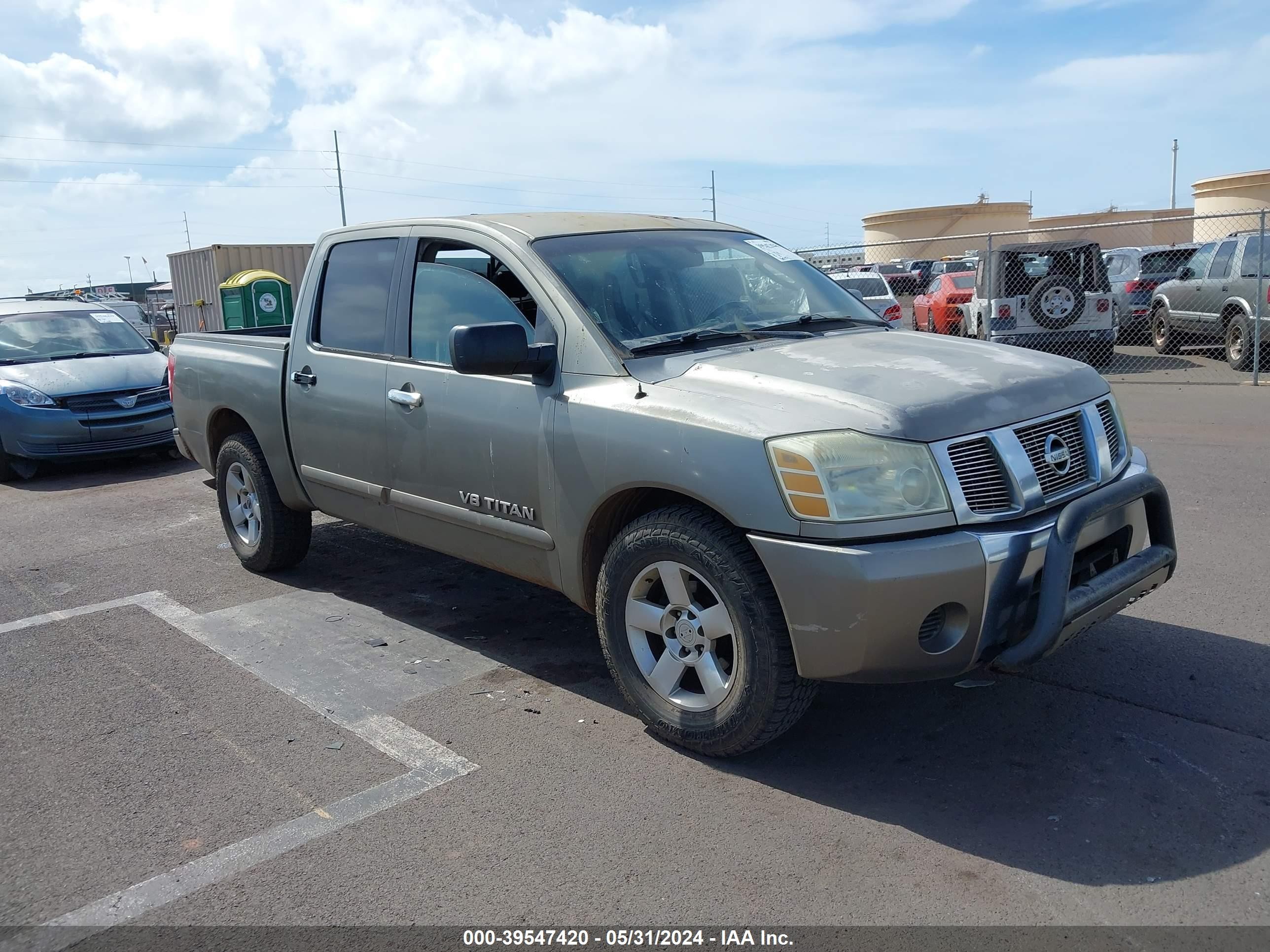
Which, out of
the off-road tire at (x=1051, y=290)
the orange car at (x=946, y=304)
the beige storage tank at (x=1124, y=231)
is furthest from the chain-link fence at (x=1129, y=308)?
the beige storage tank at (x=1124, y=231)

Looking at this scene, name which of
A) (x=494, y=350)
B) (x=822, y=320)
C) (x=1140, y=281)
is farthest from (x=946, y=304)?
(x=494, y=350)

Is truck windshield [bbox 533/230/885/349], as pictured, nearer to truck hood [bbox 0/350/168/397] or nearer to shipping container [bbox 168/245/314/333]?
truck hood [bbox 0/350/168/397]

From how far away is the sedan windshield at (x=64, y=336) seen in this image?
10734mm

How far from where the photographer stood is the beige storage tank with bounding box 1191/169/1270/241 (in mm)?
39188

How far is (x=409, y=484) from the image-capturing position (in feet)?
15.6

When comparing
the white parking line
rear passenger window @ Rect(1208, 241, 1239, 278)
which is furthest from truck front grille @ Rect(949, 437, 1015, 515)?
rear passenger window @ Rect(1208, 241, 1239, 278)

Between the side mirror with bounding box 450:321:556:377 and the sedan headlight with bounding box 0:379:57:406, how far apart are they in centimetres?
760

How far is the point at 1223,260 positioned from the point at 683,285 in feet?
41.3

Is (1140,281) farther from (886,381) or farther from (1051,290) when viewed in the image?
(886,381)

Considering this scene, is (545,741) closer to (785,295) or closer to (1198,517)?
(785,295)

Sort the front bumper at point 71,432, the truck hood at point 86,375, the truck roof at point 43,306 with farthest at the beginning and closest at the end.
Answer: the truck roof at point 43,306, the truck hood at point 86,375, the front bumper at point 71,432

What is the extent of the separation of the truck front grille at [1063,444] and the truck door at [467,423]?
171cm

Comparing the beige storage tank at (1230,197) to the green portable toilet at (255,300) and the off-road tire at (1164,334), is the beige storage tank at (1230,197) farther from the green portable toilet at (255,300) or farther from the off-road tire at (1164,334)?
the green portable toilet at (255,300)

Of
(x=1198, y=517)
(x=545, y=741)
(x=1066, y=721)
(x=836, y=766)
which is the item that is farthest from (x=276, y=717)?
(x=1198, y=517)
